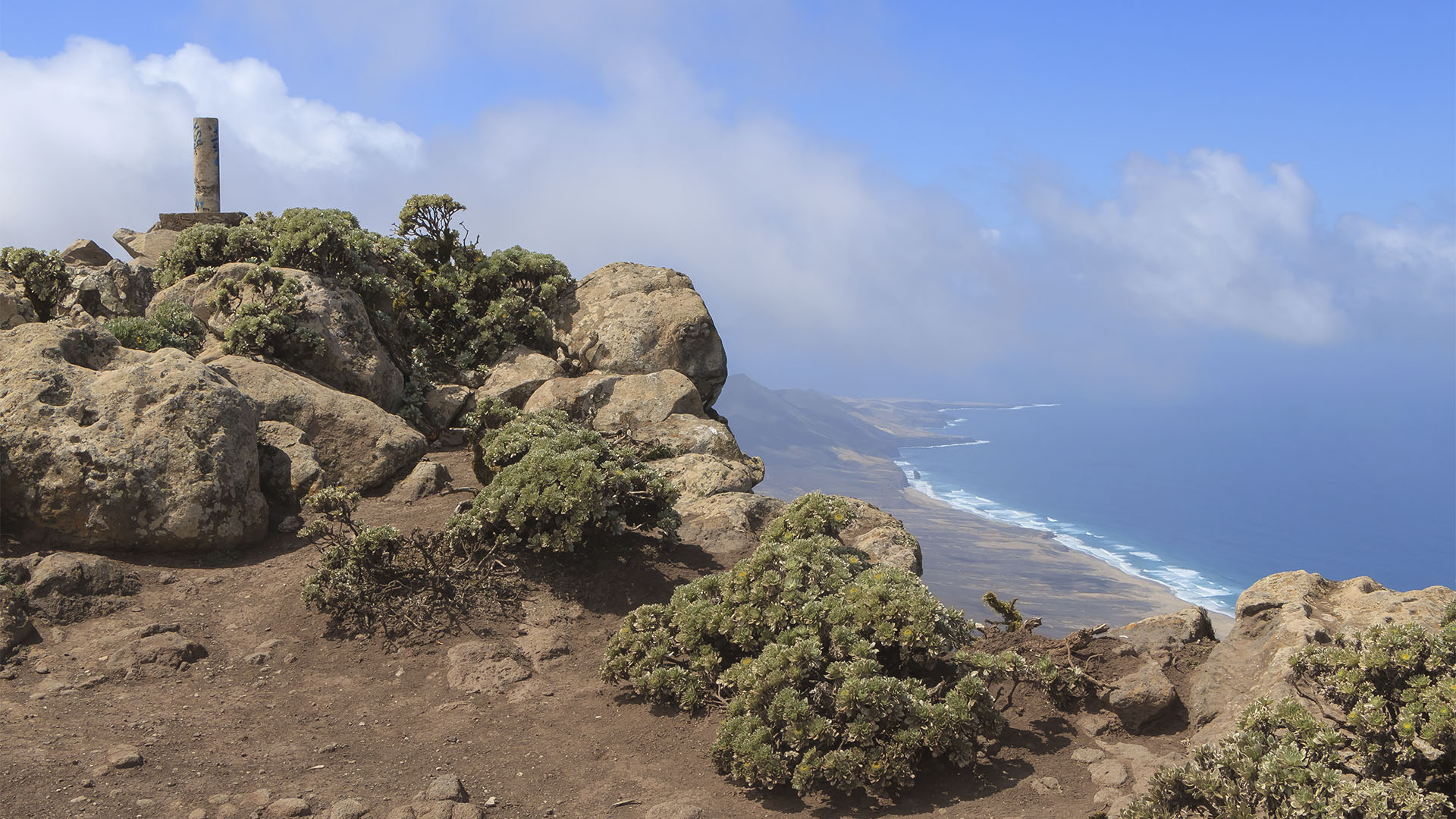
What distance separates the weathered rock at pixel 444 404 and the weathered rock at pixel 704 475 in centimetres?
475

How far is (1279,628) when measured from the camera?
A: 26.7 ft

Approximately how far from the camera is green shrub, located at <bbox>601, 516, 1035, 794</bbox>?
279 inches

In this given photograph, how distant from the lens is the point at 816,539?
370 inches

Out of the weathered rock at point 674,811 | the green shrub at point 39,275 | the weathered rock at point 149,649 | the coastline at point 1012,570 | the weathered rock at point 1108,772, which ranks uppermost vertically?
the green shrub at point 39,275

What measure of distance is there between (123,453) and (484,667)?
503 centimetres

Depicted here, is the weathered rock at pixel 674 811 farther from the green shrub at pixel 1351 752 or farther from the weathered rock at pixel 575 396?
the weathered rock at pixel 575 396

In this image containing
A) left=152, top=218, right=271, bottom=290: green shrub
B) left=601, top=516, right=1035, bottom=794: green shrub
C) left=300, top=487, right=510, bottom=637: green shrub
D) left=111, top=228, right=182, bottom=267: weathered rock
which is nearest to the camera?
left=601, top=516, right=1035, bottom=794: green shrub

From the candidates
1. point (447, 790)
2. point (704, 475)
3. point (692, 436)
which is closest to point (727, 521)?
point (704, 475)

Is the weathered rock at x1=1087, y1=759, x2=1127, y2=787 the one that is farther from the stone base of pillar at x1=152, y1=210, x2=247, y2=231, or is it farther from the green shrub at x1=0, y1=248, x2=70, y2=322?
the stone base of pillar at x1=152, y1=210, x2=247, y2=231

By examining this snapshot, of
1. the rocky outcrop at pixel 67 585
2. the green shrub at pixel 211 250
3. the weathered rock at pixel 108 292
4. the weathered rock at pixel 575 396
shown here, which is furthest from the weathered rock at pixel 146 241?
the rocky outcrop at pixel 67 585

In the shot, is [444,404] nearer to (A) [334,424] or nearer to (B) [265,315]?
(B) [265,315]

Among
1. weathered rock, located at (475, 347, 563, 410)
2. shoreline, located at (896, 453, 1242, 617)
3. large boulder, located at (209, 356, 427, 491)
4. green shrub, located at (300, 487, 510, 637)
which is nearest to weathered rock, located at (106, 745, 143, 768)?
green shrub, located at (300, 487, 510, 637)

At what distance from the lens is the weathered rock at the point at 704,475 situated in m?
13.8

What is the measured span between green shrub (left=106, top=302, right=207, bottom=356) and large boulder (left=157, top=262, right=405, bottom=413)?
38cm
